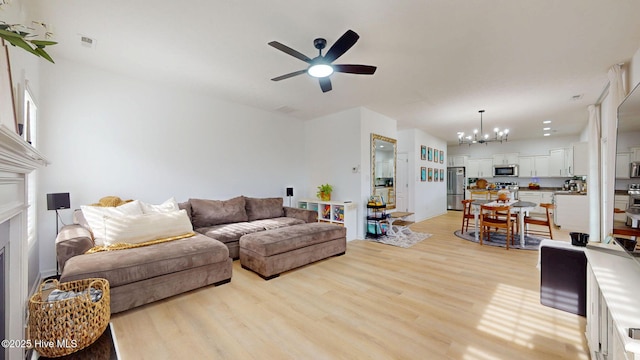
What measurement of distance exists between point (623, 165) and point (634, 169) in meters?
0.16

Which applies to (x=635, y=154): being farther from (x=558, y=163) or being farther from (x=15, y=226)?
(x=558, y=163)

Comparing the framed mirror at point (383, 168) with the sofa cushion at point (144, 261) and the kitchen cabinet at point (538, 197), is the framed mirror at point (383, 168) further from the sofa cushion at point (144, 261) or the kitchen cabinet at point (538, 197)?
the kitchen cabinet at point (538, 197)

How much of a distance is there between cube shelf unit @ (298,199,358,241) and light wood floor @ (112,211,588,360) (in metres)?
1.60

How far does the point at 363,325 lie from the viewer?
214 cm

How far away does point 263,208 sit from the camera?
4797 mm

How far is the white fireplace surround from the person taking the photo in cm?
125

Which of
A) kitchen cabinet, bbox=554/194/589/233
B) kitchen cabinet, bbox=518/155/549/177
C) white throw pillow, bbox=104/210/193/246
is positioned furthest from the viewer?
kitchen cabinet, bbox=518/155/549/177

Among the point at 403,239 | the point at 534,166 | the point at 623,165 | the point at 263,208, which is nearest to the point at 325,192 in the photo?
the point at 263,208

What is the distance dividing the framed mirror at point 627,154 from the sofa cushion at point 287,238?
2.90 meters

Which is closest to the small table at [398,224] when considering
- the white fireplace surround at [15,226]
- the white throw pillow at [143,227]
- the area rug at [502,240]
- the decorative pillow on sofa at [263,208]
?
the area rug at [502,240]

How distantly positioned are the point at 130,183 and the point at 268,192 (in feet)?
8.00

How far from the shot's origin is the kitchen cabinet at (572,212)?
6012 millimetres

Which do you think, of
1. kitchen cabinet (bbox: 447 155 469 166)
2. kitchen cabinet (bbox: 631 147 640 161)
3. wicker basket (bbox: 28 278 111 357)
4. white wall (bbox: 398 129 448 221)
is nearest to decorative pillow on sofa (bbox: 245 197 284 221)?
wicker basket (bbox: 28 278 111 357)

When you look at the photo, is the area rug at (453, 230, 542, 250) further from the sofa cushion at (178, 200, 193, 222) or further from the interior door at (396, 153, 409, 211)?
the sofa cushion at (178, 200, 193, 222)
